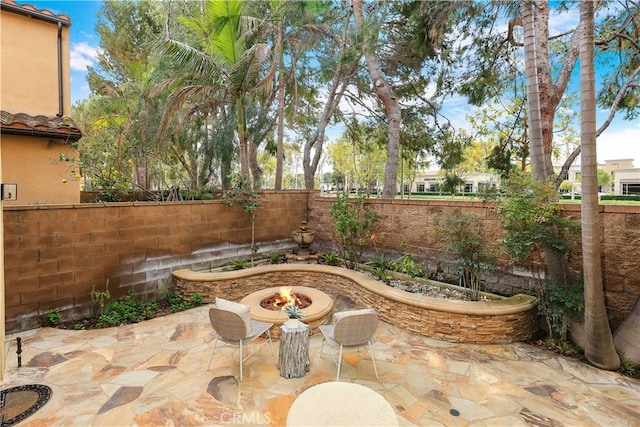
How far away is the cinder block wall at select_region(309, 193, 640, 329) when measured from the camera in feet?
14.3

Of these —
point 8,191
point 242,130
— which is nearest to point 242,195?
point 242,130

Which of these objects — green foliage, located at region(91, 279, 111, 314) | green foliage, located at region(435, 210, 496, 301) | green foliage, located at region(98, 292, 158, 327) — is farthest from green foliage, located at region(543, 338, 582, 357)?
green foliage, located at region(91, 279, 111, 314)

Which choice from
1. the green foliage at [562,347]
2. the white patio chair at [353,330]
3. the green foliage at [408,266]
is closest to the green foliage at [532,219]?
the green foliage at [562,347]

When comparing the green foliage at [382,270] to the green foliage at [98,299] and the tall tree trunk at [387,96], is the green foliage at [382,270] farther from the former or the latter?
the green foliage at [98,299]

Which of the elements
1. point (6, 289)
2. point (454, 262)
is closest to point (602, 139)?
point (454, 262)

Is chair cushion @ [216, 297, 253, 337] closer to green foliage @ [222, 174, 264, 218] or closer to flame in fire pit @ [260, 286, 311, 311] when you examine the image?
flame in fire pit @ [260, 286, 311, 311]

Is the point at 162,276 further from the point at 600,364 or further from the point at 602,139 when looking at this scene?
the point at 602,139

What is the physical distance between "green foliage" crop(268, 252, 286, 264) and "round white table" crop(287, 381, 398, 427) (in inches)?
224

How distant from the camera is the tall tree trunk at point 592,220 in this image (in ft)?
13.0

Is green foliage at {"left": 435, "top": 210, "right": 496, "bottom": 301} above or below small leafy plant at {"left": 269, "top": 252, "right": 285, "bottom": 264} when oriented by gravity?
above

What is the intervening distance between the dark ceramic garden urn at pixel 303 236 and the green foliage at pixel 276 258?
61cm

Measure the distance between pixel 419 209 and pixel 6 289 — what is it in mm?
7675

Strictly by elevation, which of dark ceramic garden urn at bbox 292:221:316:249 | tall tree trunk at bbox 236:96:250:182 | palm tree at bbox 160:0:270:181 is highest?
palm tree at bbox 160:0:270:181

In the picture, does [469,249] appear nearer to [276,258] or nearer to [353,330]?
[353,330]
